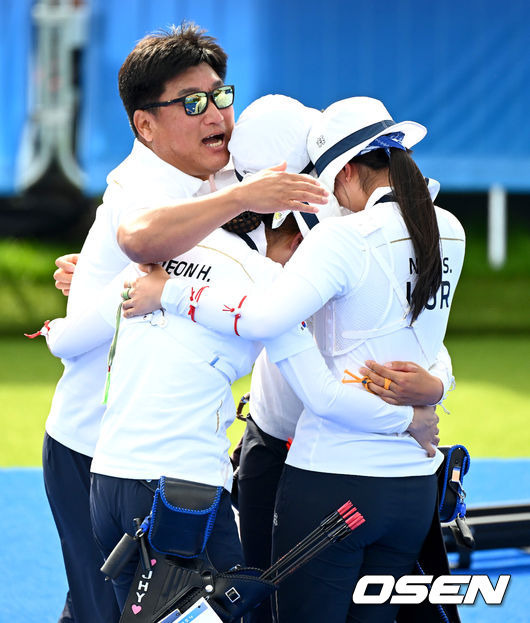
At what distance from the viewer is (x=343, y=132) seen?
2426mm

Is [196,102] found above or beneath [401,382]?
above

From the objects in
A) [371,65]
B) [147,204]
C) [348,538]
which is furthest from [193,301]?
[371,65]

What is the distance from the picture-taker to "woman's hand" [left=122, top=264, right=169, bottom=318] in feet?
7.39

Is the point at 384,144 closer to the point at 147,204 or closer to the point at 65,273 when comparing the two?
the point at 147,204

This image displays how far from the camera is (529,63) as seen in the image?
1225 cm

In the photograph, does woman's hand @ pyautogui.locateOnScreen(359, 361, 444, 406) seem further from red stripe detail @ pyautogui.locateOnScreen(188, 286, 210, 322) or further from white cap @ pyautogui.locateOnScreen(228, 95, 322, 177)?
white cap @ pyautogui.locateOnScreen(228, 95, 322, 177)

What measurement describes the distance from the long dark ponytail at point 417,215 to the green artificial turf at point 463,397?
4.62m

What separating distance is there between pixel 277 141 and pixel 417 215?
427mm

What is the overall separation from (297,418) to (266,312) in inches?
26.0

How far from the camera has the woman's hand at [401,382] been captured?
236cm

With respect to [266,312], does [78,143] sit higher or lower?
lower

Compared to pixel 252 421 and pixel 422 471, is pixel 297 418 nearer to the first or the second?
pixel 252 421

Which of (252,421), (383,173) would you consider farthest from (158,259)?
(252,421)

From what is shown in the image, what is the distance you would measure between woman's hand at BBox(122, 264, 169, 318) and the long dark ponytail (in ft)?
1.94
